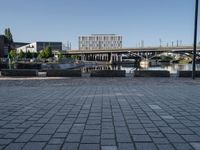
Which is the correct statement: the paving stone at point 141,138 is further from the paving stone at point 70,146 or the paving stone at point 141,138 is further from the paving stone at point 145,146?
the paving stone at point 70,146

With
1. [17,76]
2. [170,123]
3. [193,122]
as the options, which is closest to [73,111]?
[170,123]

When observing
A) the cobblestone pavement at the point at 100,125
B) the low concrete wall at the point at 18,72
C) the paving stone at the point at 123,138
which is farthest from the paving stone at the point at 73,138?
the low concrete wall at the point at 18,72

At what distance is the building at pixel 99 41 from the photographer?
478 ft

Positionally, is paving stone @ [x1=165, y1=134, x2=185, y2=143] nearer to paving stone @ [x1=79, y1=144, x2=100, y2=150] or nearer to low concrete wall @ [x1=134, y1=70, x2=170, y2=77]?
paving stone @ [x1=79, y1=144, x2=100, y2=150]

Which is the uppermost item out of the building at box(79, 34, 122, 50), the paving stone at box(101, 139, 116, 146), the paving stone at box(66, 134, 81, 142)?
the building at box(79, 34, 122, 50)

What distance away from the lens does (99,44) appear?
481 feet

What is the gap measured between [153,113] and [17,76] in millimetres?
15894

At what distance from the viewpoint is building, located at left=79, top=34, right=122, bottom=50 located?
478 ft

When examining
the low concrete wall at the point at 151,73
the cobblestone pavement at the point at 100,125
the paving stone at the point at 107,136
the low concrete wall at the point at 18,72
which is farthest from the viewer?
the low concrete wall at the point at 18,72

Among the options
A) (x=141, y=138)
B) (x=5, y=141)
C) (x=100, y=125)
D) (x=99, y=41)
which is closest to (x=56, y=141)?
(x=5, y=141)

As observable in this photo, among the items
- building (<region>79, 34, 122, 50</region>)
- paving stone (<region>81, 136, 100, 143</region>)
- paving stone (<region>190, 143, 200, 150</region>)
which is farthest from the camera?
building (<region>79, 34, 122, 50</region>)

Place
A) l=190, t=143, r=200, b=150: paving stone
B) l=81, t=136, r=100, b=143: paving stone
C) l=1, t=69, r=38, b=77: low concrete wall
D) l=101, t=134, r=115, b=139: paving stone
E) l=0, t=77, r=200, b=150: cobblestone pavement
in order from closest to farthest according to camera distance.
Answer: l=190, t=143, r=200, b=150: paving stone
l=0, t=77, r=200, b=150: cobblestone pavement
l=81, t=136, r=100, b=143: paving stone
l=101, t=134, r=115, b=139: paving stone
l=1, t=69, r=38, b=77: low concrete wall

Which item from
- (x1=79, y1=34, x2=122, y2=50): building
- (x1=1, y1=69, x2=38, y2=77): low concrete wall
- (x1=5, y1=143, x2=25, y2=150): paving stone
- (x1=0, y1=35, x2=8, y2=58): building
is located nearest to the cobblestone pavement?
(x1=5, y1=143, x2=25, y2=150): paving stone

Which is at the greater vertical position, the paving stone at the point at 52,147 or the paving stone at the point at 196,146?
the paving stone at the point at 196,146
